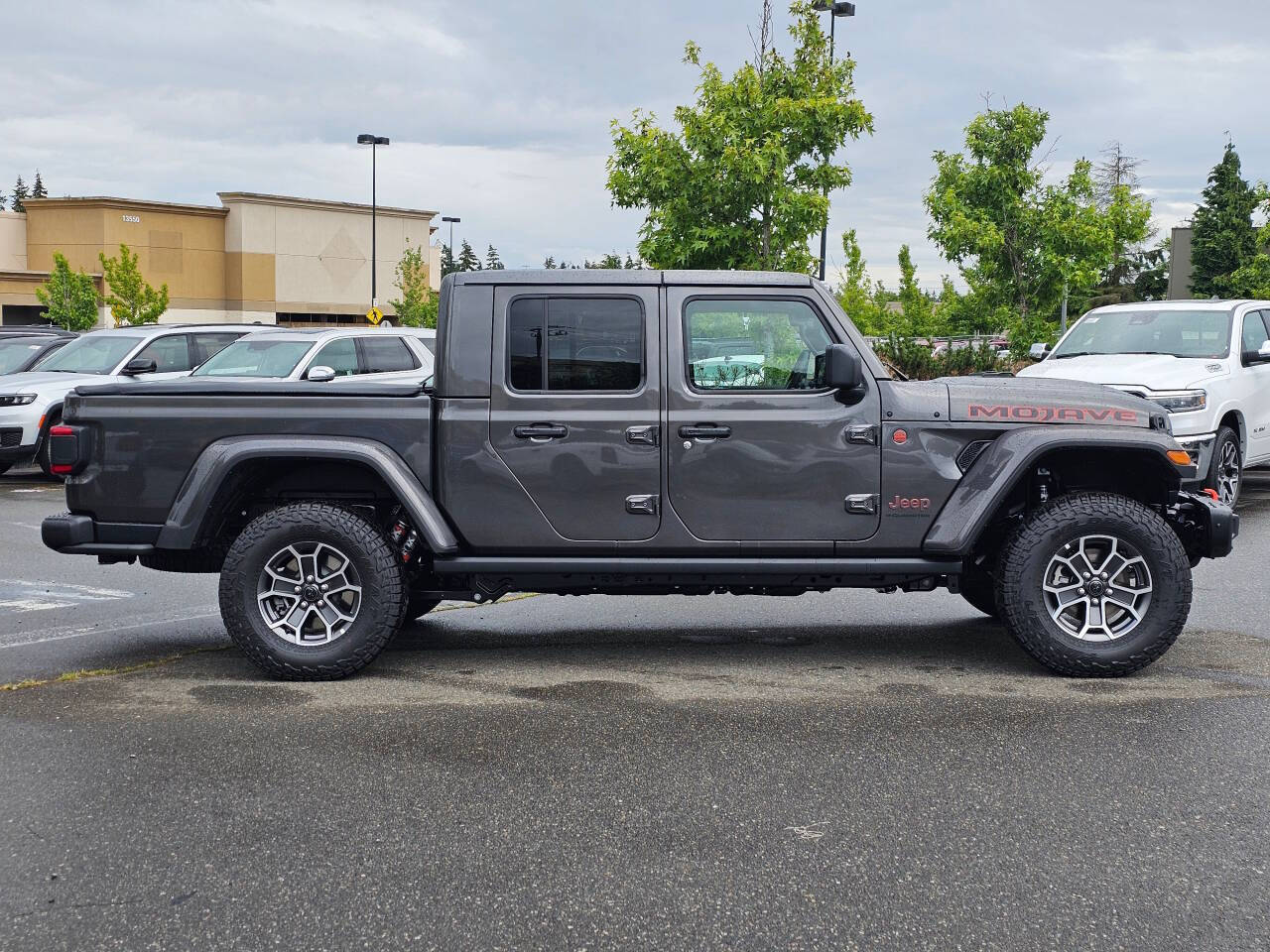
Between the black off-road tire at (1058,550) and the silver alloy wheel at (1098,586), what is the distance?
0.12 ft

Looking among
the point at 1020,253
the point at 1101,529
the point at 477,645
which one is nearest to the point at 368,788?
the point at 477,645

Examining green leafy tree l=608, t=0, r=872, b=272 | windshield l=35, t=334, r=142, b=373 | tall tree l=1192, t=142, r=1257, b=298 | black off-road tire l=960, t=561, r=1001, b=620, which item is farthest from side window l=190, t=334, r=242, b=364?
tall tree l=1192, t=142, r=1257, b=298

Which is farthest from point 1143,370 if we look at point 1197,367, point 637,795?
point 637,795

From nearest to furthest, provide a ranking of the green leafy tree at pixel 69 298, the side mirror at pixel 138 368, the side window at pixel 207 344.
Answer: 1. the side mirror at pixel 138 368
2. the side window at pixel 207 344
3. the green leafy tree at pixel 69 298

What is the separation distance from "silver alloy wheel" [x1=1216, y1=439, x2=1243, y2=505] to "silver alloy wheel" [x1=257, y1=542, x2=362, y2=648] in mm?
9085

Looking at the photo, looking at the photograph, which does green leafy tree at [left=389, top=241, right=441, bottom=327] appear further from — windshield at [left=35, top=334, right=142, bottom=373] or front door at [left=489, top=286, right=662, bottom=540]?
front door at [left=489, top=286, right=662, bottom=540]

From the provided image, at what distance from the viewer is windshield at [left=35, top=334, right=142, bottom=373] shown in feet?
53.8

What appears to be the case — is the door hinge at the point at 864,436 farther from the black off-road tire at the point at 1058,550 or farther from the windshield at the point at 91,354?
the windshield at the point at 91,354

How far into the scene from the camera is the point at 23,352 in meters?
18.2

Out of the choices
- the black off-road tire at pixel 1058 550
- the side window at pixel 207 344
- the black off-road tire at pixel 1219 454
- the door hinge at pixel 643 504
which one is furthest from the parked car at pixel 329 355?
the black off-road tire at pixel 1058 550

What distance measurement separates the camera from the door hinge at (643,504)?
6215 millimetres

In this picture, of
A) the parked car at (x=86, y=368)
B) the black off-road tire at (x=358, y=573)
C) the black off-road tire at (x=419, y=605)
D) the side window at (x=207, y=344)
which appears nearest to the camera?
the black off-road tire at (x=358, y=573)

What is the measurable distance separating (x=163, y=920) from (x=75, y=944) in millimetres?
228

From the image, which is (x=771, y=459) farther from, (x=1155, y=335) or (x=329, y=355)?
(x=329, y=355)
